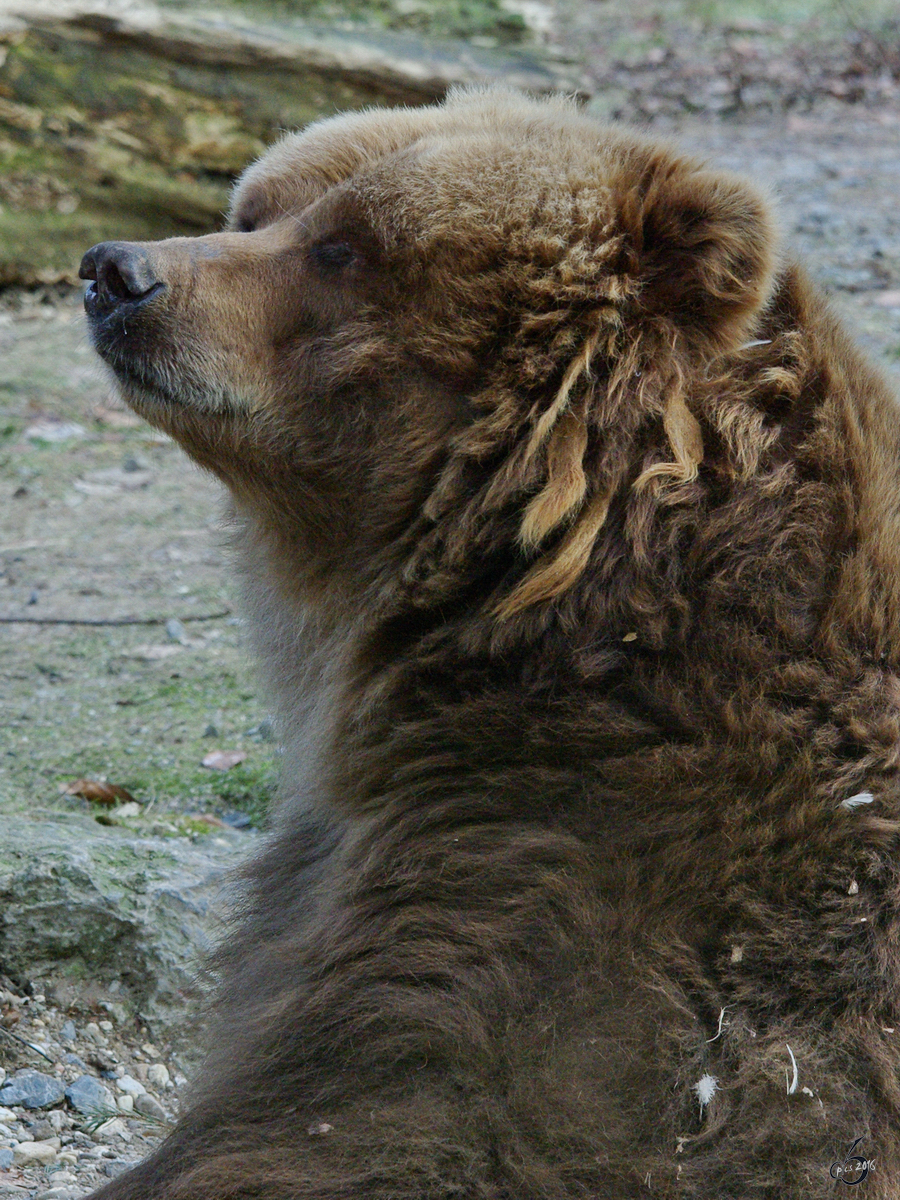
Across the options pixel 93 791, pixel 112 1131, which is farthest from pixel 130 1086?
pixel 93 791

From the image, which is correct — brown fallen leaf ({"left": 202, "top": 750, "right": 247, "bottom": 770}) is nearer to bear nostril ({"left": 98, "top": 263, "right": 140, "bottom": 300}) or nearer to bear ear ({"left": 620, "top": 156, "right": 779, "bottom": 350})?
bear nostril ({"left": 98, "top": 263, "right": 140, "bottom": 300})

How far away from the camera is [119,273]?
306 cm

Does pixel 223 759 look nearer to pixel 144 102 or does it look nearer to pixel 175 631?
pixel 175 631

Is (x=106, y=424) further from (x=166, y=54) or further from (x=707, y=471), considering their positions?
(x=707, y=471)

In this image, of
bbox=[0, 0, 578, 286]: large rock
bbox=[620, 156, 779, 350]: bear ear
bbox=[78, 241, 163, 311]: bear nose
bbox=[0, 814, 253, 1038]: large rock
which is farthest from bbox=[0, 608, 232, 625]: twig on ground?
bbox=[0, 0, 578, 286]: large rock

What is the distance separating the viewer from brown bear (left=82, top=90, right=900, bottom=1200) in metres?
Result: 2.37

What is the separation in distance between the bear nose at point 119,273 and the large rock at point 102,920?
5.11 feet

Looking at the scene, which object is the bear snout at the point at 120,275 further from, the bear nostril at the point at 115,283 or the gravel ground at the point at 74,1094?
the gravel ground at the point at 74,1094

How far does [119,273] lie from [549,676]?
4.42 ft

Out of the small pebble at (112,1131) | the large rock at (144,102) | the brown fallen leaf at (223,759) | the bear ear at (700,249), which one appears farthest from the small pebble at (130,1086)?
the large rock at (144,102)

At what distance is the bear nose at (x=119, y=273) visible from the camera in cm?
303

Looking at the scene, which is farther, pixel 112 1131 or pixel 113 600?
pixel 113 600

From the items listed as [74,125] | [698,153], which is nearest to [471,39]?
[74,125]

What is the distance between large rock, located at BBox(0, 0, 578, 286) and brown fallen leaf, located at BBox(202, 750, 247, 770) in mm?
4789
